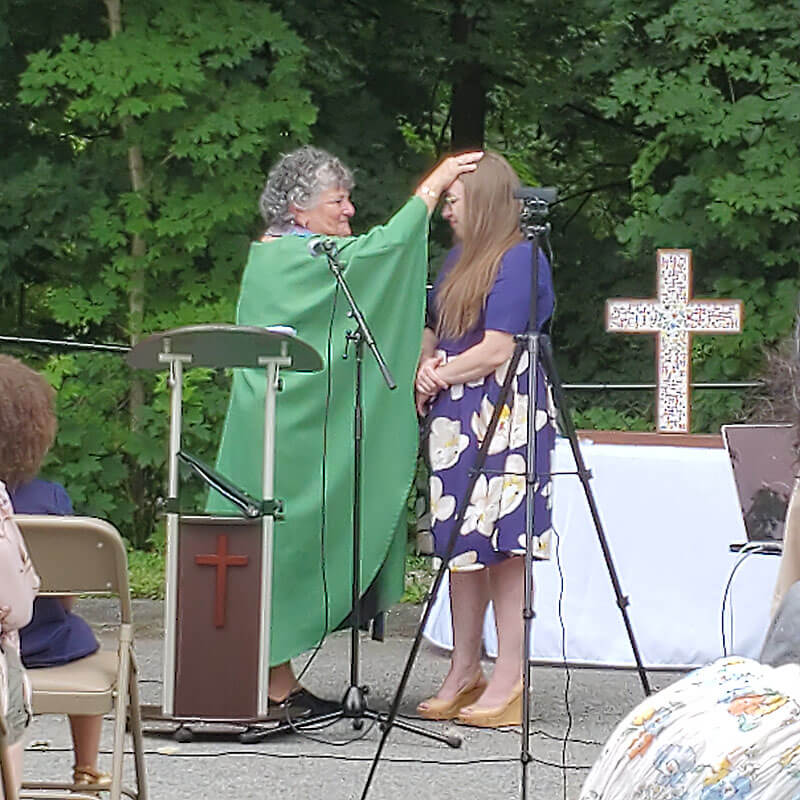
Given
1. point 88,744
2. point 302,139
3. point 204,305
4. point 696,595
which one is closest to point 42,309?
point 204,305

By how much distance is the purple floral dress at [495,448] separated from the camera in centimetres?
584

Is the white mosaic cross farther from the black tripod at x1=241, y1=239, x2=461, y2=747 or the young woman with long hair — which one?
the black tripod at x1=241, y1=239, x2=461, y2=747

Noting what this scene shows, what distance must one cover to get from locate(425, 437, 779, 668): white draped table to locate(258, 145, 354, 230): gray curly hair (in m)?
1.52

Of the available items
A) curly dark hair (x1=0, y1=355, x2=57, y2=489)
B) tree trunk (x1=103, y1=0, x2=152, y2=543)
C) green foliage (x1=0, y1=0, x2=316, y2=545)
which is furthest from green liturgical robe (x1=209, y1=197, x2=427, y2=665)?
tree trunk (x1=103, y1=0, x2=152, y2=543)

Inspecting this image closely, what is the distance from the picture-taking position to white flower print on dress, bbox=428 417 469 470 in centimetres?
597

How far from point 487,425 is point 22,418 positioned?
80.3 inches

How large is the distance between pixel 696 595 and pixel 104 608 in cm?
289

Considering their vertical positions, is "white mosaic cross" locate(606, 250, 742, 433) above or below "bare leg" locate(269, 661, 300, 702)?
above

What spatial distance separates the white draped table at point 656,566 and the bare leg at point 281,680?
1.30 metres

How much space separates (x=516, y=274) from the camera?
586 cm

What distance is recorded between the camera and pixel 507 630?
234 inches

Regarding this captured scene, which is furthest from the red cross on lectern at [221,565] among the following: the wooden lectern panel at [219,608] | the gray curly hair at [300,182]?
the gray curly hair at [300,182]

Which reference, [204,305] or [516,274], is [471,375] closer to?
[516,274]

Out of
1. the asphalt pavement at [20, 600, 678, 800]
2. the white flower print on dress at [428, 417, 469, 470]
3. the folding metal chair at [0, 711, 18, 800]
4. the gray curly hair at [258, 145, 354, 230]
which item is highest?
the gray curly hair at [258, 145, 354, 230]
